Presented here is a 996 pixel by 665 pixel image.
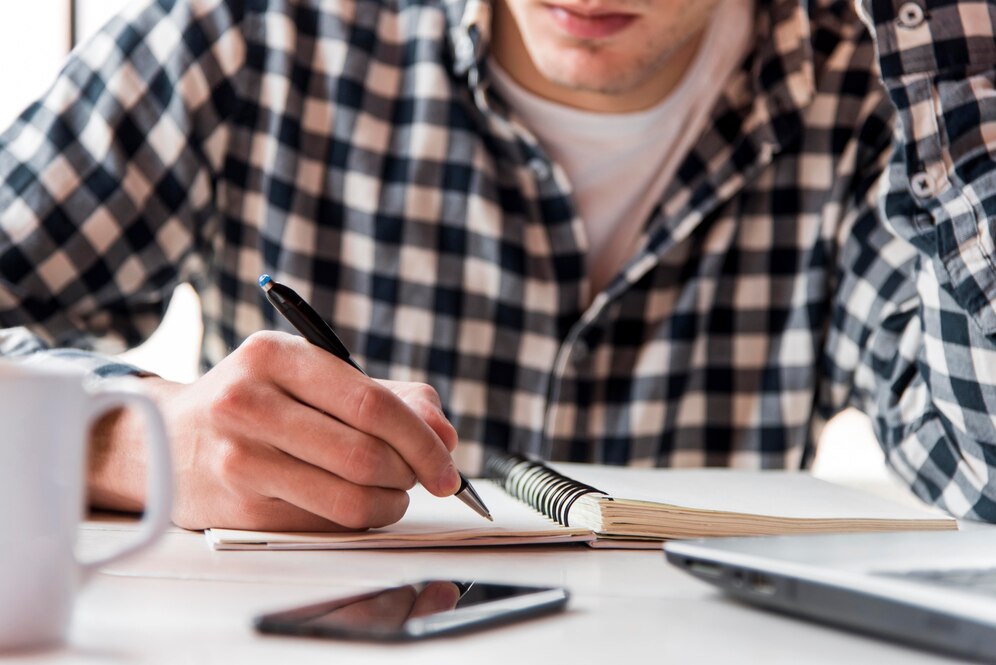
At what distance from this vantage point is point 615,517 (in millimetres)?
688

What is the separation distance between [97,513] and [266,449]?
0.20m

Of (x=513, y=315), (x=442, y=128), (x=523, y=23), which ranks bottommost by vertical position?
(x=513, y=315)

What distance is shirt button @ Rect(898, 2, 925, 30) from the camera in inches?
40.2

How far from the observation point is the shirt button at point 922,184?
3.26 feet

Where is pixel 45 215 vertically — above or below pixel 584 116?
below

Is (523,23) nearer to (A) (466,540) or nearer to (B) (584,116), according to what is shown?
(B) (584,116)

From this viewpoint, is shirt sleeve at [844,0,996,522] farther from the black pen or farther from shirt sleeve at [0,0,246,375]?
shirt sleeve at [0,0,246,375]

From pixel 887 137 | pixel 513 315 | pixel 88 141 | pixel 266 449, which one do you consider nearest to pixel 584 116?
pixel 513 315

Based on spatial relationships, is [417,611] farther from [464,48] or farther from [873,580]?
[464,48]

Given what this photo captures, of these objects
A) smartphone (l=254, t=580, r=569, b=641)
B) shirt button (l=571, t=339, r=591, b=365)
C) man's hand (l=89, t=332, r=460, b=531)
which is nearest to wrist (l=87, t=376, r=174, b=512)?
man's hand (l=89, t=332, r=460, b=531)

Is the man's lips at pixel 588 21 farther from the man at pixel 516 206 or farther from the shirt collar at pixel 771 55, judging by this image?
the shirt collar at pixel 771 55

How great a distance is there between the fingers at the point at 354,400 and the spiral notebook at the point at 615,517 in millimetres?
45

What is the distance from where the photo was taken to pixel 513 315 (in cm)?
131

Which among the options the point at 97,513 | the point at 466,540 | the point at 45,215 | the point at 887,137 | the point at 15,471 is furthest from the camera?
the point at 887,137
